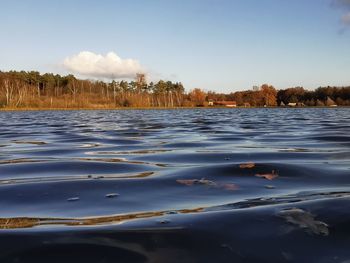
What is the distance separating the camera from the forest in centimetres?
8181

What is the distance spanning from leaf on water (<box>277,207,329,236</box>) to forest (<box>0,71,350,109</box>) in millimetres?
74083

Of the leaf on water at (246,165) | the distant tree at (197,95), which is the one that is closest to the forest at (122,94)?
the distant tree at (197,95)

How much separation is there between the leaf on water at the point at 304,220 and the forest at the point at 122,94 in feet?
243

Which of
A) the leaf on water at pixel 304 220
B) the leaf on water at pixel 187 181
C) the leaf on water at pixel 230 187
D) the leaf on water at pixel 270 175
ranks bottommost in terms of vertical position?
the leaf on water at pixel 270 175

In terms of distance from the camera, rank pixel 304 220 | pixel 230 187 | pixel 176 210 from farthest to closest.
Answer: pixel 230 187, pixel 176 210, pixel 304 220

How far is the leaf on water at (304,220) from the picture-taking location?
89.4 inches

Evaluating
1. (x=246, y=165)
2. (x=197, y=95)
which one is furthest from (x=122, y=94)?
(x=246, y=165)

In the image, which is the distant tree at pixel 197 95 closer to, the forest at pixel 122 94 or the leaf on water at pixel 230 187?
the forest at pixel 122 94

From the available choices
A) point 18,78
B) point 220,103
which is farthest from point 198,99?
point 18,78

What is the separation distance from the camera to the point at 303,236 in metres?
2.17

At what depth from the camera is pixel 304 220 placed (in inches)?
96.1

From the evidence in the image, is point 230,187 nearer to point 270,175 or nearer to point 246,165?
point 270,175

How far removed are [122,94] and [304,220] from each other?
99785mm

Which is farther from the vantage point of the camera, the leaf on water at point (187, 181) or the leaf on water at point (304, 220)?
the leaf on water at point (187, 181)
